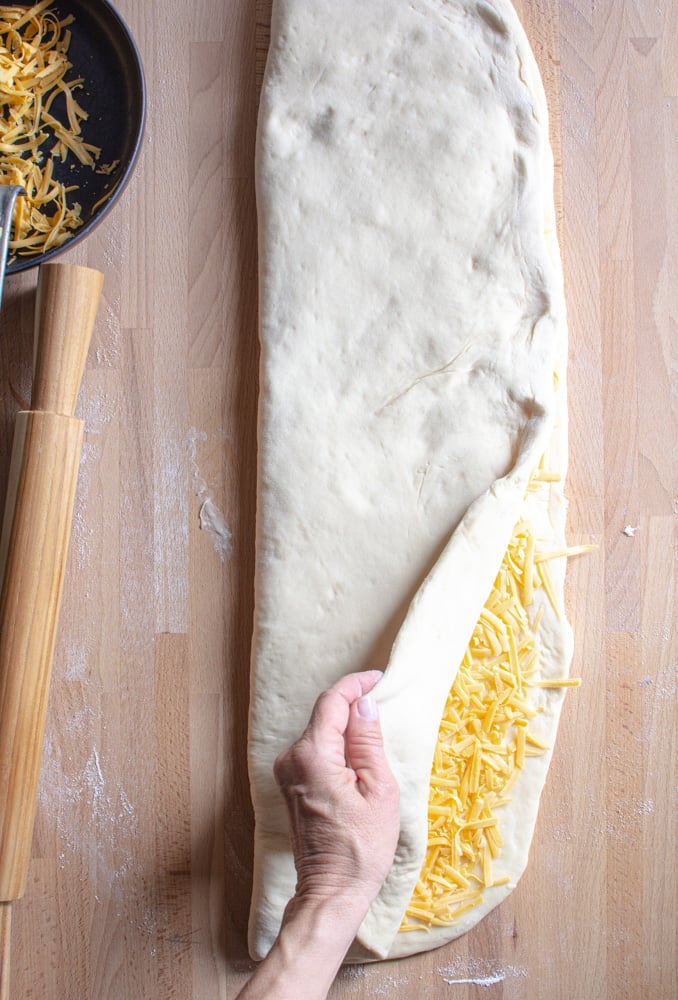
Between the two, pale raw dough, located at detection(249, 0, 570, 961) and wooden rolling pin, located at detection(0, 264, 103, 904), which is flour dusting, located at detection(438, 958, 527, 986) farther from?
wooden rolling pin, located at detection(0, 264, 103, 904)

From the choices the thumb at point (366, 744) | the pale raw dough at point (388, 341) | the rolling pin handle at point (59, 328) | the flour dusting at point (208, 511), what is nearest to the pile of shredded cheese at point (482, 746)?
the pale raw dough at point (388, 341)

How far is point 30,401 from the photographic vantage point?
136 cm

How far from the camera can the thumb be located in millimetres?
1081

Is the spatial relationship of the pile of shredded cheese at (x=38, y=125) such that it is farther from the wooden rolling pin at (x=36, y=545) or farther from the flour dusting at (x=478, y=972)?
the flour dusting at (x=478, y=972)

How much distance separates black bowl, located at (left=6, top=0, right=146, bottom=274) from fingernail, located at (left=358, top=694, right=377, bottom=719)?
852 mm

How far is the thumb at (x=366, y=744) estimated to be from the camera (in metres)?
1.08

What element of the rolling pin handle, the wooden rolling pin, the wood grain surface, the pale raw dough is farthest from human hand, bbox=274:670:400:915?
the rolling pin handle

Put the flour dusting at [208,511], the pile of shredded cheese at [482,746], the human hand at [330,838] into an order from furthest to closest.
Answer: the flour dusting at [208,511] < the pile of shredded cheese at [482,746] < the human hand at [330,838]

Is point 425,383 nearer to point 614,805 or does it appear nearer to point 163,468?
point 163,468

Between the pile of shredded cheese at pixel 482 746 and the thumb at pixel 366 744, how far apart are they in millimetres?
Answer: 178

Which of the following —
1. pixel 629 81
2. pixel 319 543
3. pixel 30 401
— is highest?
pixel 629 81

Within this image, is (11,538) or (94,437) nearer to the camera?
(11,538)

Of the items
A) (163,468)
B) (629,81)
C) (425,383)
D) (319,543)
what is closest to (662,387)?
(425,383)

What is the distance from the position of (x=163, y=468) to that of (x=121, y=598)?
229 millimetres
